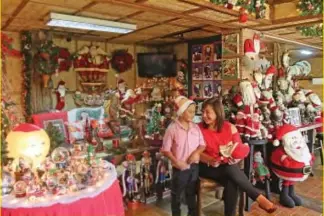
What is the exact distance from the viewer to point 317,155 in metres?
5.23

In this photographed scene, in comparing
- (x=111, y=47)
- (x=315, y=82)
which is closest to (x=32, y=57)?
(x=111, y=47)

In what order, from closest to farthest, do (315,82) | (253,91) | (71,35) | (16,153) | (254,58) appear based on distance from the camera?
(16,153) → (253,91) → (254,58) → (71,35) → (315,82)

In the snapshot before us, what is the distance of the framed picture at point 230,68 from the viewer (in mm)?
3849

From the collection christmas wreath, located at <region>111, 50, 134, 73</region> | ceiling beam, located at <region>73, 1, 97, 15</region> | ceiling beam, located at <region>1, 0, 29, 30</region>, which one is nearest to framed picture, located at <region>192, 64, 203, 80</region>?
christmas wreath, located at <region>111, 50, 134, 73</region>

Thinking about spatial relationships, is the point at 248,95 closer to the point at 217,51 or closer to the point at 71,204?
the point at 217,51

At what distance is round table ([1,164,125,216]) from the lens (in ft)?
5.49

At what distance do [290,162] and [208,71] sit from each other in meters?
2.09

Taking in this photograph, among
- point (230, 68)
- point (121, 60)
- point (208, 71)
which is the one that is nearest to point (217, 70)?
point (208, 71)

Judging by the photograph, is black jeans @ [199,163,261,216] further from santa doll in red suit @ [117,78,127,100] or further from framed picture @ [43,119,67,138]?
santa doll in red suit @ [117,78,127,100]

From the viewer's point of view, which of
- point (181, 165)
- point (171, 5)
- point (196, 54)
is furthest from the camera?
point (196, 54)

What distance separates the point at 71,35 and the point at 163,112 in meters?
1.90

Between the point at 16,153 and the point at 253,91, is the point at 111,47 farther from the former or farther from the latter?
the point at 16,153

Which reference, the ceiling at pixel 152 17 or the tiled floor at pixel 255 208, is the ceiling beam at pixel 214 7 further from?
the tiled floor at pixel 255 208

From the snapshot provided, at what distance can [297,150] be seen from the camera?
3.17 metres
